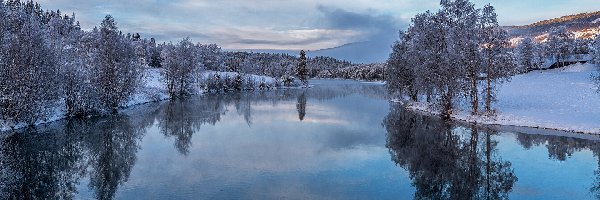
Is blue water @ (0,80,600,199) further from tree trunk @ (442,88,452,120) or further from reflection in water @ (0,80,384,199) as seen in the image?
tree trunk @ (442,88,452,120)

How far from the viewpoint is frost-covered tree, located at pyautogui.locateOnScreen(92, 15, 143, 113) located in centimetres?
5441

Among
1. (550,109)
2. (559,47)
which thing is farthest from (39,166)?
(559,47)

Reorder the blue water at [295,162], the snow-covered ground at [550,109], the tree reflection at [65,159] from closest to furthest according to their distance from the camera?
the blue water at [295,162] < the tree reflection at [65,159] < the snow-covered ground at [550,109]

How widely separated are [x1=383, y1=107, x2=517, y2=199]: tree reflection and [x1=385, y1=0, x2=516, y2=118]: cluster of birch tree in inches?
243

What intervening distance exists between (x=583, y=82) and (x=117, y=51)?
6907 cm

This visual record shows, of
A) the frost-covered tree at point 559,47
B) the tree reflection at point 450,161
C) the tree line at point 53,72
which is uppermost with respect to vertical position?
the frost-covered tree at point 559,47

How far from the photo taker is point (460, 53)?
45031 mm

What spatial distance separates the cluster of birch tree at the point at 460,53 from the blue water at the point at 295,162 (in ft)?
20.3

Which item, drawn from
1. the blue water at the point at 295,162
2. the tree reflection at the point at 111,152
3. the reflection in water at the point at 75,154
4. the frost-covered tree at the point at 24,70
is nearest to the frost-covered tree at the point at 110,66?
the reflection in water at the point at 75,154

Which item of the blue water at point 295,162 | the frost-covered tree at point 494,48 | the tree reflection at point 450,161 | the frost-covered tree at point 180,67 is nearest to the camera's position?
the blue water at point 295,162

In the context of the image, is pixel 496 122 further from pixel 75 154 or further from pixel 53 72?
pixel 53 72

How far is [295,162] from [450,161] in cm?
916

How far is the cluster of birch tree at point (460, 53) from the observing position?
4422 cm

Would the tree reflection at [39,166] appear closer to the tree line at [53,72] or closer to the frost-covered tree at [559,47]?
the tree line at [53,72]
